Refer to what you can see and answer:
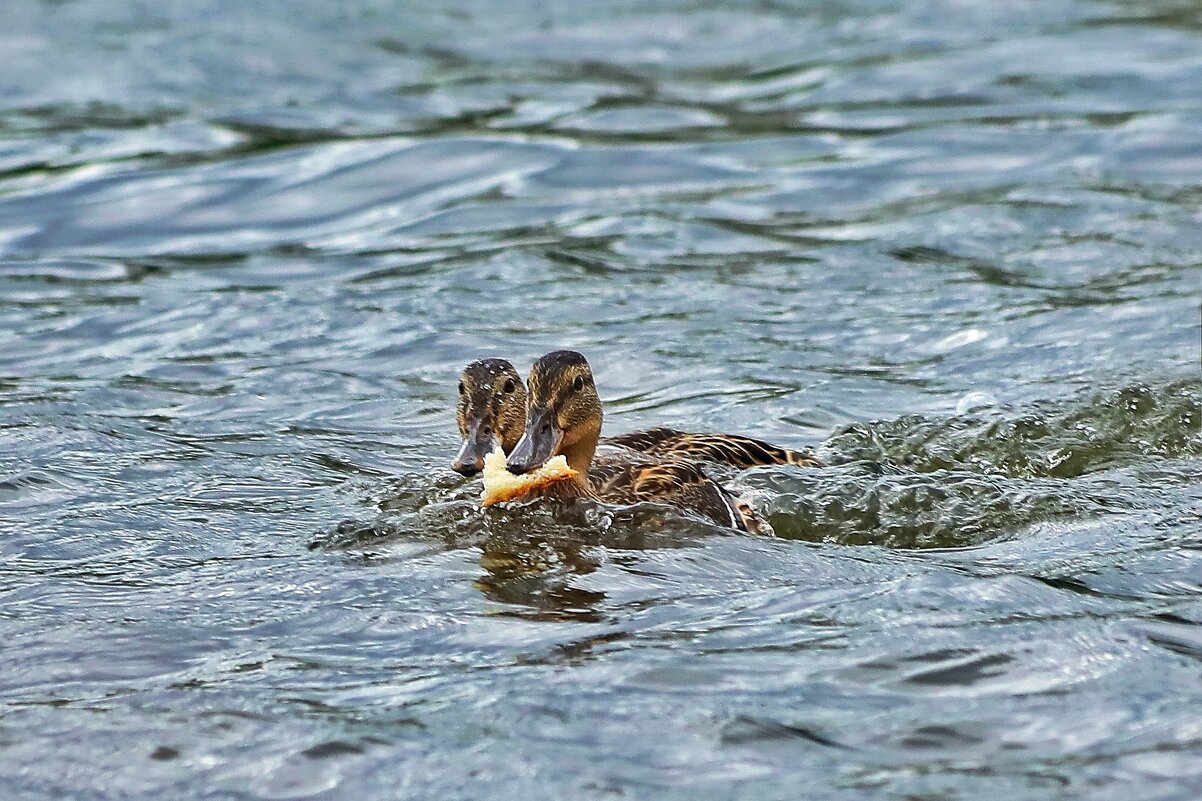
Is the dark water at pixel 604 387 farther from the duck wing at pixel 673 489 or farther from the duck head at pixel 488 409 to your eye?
the duck head at pixel 488 409

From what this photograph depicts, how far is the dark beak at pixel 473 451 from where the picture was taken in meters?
7.49

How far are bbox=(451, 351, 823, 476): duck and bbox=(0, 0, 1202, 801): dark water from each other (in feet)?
0.79

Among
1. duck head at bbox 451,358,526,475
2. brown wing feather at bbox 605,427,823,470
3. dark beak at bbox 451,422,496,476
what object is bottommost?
brown wing feather at bbox 605,427,823,470

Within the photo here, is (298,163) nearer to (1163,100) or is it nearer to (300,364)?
(300,364)

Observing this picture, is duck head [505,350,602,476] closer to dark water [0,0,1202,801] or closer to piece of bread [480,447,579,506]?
piece of bread [480,447,579,506]

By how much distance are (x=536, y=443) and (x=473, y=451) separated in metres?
0.25

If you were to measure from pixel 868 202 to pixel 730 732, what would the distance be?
9.05m

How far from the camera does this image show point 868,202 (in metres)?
14.1

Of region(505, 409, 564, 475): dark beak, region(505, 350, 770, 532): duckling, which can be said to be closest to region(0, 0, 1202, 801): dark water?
region(505, 350, 770, 532): duckling

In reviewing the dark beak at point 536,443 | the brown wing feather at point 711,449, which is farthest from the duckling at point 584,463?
the brown wing feather at point 711,449

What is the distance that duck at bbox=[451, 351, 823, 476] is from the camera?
7.72m

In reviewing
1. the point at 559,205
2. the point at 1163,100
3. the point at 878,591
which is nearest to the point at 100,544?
the point at 878,591

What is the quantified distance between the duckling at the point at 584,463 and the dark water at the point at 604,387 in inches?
6.9

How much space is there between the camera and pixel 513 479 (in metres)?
7.88
